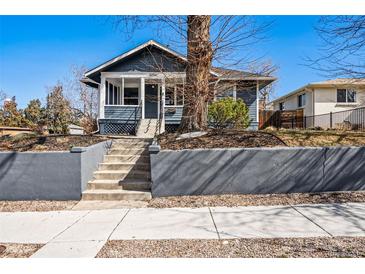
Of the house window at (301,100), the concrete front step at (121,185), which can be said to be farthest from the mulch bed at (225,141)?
the house window at (301,100)

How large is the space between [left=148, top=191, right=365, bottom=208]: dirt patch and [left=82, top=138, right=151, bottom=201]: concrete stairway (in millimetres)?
544

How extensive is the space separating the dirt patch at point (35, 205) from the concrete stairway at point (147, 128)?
297 inches

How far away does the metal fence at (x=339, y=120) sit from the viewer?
17.2m

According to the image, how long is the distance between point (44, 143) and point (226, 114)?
7646 millimetres

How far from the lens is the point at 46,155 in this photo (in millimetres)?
5945

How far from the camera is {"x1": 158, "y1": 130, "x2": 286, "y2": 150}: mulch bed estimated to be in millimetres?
6566

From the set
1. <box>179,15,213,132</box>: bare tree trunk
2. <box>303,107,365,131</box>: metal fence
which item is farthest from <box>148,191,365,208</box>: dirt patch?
<box>303,107,365,131</box>: metal fence

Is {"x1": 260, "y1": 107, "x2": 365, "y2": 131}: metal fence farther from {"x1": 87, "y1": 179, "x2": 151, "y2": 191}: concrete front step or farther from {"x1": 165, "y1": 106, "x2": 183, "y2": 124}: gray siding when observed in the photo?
{"x1": 87, "y1": 179, "x2": 151, "y2": 191}: concrete front step

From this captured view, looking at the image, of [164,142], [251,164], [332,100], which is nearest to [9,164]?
[164,142]

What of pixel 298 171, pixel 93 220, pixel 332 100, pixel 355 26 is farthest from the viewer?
pixel 332 100

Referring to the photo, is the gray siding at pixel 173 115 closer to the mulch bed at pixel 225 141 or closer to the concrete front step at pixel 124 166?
the mulch bed at pixel 225 141

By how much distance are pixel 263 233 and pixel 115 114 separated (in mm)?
12302

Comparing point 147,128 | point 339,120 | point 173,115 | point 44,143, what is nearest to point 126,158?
point 44,143

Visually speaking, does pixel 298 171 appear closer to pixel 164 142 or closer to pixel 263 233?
pixel 263 233
